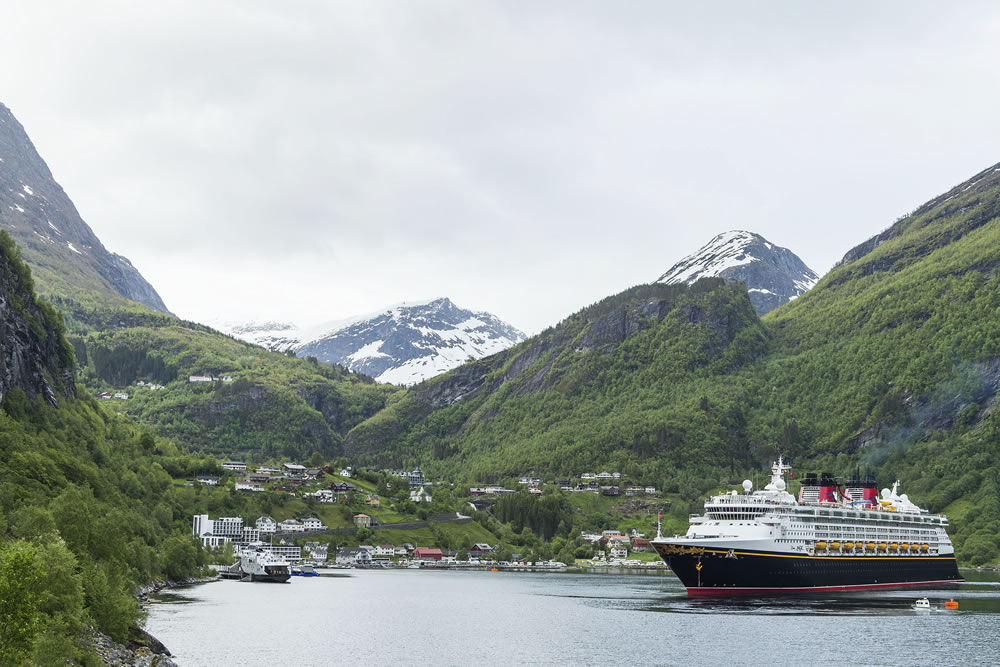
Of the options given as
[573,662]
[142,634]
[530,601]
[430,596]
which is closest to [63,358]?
[430,596]

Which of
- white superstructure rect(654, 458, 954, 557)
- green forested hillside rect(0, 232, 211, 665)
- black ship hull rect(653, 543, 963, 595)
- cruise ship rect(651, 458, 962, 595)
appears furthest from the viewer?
white superstructure rect(654, 458, 954, 557)

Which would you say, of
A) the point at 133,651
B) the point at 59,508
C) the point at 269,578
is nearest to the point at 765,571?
the point at 269,578

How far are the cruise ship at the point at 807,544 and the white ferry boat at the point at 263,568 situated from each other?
76.1m

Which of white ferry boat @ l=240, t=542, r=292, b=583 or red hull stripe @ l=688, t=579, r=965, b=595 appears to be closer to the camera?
red hull stripe @ l=688, t=579, r=965, b=595

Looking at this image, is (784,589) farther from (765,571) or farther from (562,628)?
(562,628)

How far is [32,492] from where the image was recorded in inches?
4193

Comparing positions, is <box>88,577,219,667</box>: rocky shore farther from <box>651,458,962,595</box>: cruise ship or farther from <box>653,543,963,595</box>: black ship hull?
<box>653,543,963,595</box>: black ship hull

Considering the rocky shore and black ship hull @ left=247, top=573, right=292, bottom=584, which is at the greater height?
black ship hull @ left=247, top=573, right=292, bottom=584

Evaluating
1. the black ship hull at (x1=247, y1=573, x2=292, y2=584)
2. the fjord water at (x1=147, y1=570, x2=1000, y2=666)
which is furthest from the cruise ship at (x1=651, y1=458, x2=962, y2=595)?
the black ship hull at (x1=247, y1=573, x2=292, y2=584)

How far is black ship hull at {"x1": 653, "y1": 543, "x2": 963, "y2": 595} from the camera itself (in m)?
144

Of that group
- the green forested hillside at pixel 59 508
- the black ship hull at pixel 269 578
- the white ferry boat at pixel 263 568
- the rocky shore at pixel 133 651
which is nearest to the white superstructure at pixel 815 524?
the green forested hillside at pixel 59 508

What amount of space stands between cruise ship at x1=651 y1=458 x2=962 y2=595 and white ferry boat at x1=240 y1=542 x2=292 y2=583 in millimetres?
76078

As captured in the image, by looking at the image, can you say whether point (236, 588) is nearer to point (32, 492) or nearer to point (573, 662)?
point (32, 492)

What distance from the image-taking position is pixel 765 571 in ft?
480
